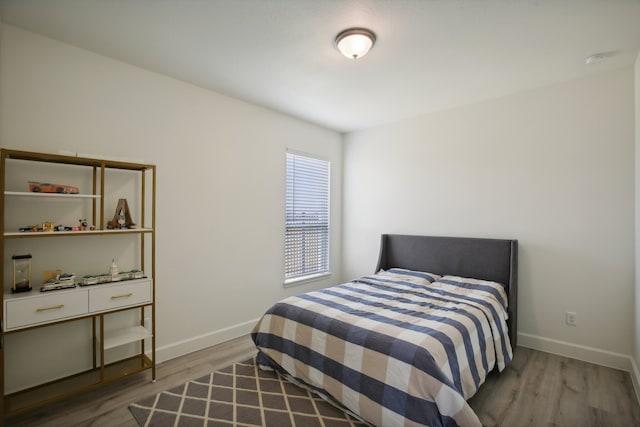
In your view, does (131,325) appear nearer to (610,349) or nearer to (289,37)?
(289,37)

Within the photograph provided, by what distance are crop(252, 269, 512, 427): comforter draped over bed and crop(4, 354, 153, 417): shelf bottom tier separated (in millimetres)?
966

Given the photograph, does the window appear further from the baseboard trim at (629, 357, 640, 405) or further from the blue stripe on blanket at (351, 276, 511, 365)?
the baseboard trim at (629, 357, 640, 405)

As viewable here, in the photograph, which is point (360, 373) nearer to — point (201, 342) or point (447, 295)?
point (447, 295)

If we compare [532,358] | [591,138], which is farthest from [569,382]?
[591,138]

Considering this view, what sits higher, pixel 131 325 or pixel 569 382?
pixel 131 325

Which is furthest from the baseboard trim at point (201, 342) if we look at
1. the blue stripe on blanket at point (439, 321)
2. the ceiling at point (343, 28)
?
the ceiling at point (343, 28)

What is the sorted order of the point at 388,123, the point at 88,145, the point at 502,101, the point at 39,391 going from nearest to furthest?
the point at 39,391 < the point at 88,145 < the point at 502,101 < the point at 388,123

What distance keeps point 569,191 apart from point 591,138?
500 mm

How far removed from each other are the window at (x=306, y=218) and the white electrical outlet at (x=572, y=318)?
278 cm

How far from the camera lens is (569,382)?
246 centimetres

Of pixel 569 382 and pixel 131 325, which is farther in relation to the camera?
pixel 131 325

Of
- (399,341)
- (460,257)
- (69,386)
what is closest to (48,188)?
(69,386)

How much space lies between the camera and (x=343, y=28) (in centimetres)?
209

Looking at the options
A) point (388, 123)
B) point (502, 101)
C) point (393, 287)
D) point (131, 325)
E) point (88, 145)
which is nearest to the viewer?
point (88, 145)
